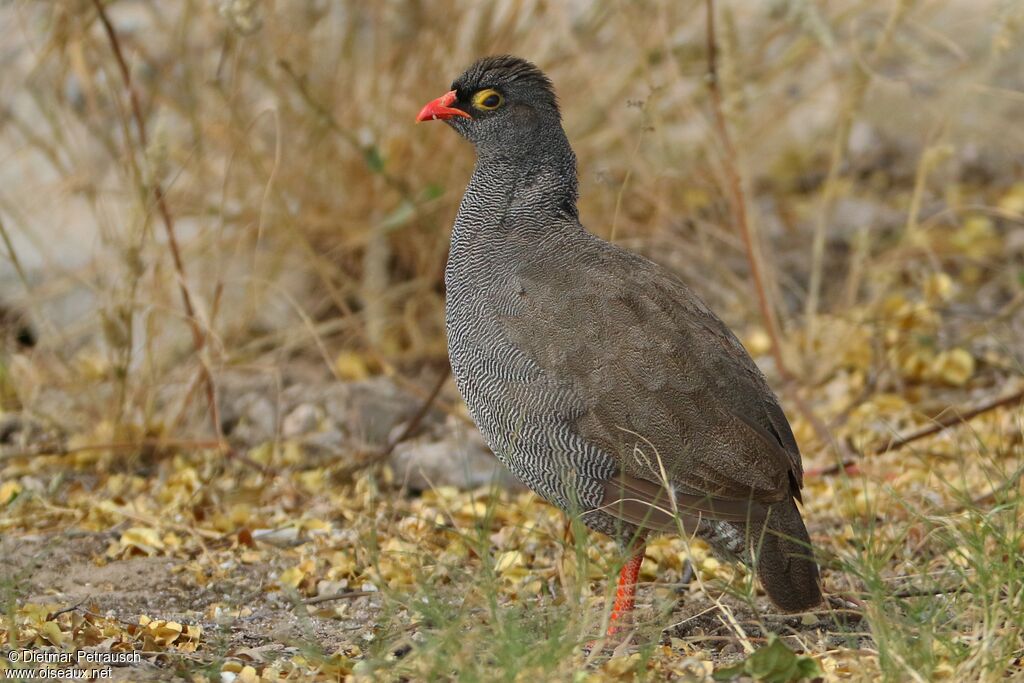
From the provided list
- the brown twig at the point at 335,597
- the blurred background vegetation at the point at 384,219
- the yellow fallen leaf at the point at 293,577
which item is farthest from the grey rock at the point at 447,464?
the brown twig at the point at 335,597

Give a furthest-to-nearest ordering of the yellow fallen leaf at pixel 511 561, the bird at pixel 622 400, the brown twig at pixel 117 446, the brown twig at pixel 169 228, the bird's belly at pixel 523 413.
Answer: the brown twig at pixel 117 446, the brown twig at pixel 169 228, the yellow fallen leaf at pixel 511 561, the bird's belly at pixel 523 413, the bird at pixel 622 400

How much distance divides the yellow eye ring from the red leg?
153 cm

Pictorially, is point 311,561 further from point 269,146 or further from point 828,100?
point 828,100

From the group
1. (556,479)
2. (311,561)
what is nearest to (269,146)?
(311,561)

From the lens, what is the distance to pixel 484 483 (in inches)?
209

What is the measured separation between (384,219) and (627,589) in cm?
330

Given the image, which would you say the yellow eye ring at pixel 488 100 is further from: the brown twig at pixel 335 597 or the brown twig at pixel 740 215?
the brown twig at pixel 335 597

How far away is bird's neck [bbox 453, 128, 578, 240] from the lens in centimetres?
425

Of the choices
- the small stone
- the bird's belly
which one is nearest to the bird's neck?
the bird's belly

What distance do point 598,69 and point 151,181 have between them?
9.29 ft

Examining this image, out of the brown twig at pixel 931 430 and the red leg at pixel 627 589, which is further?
the brown twig at pixel 931 430

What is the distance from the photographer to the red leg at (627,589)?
12.7 ft

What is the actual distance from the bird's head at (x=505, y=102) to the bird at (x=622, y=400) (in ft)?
0.97

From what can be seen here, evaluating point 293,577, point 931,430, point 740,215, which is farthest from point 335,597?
point 740,215
